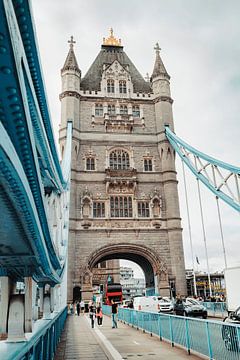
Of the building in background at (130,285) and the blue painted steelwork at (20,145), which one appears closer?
the blue painted steelwork at (20,145)

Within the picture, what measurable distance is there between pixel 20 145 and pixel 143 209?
26.1 m

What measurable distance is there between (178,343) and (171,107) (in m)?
26.6

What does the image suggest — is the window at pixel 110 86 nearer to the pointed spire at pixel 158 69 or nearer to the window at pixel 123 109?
the window at pixel 123 109

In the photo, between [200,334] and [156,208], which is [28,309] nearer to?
[200,334]

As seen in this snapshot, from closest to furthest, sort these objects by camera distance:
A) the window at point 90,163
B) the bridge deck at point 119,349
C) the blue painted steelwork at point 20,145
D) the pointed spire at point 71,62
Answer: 1. the blue painted steelwork at point 20,145
2. the bridge deck at point 119,349
3. the window at point 90,163
4. the pointed spire at point 71,62

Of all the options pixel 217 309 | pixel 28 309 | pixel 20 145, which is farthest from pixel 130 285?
pixel 20 145

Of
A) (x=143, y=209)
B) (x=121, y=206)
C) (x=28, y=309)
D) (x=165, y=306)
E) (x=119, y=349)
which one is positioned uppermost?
(x=121, y=206)

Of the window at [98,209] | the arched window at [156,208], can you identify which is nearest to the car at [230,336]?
the arched window at [156,208]

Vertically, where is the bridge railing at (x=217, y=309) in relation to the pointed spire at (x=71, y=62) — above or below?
below

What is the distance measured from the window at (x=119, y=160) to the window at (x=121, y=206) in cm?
285

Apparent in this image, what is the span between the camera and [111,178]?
29.2 meters

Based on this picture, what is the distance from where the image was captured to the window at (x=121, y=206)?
28672 mm

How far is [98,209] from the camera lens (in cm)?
2850

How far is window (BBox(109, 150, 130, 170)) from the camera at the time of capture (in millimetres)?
30297
